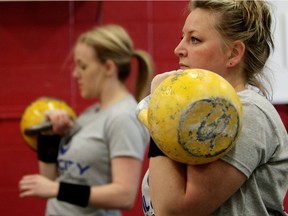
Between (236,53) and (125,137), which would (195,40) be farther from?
(125,137)

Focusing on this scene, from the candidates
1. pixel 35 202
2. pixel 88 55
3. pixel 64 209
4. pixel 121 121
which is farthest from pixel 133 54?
pixel 35 202

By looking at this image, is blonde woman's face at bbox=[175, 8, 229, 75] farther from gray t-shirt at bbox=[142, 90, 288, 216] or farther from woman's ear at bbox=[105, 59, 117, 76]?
woman's ear at bbox=[105, 59, 117, 76]

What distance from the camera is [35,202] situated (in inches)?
92.0

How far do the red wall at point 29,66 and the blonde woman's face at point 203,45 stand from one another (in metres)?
1.40

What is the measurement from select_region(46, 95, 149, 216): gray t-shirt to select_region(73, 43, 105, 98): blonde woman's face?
0.13 metres

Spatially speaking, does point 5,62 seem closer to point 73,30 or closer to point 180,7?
point 73,30

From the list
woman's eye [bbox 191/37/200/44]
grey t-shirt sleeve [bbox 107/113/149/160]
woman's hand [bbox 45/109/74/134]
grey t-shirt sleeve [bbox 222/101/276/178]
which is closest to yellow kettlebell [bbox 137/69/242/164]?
grey t-shirt sleeve [bbox 222/101/276/178]

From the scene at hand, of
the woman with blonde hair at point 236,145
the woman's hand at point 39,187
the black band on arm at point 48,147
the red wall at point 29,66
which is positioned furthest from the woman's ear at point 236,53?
the red wall at point 29,66

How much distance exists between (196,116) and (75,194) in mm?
977

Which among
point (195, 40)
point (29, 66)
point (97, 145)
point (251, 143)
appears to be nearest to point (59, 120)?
point (97, 145)

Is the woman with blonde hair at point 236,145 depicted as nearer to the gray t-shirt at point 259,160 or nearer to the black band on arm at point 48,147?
the gray t-shirt at point 259,160

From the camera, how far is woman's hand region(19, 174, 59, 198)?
1.68 meters

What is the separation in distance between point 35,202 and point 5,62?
660 millimetres

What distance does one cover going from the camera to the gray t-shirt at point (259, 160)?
33.1 inches
